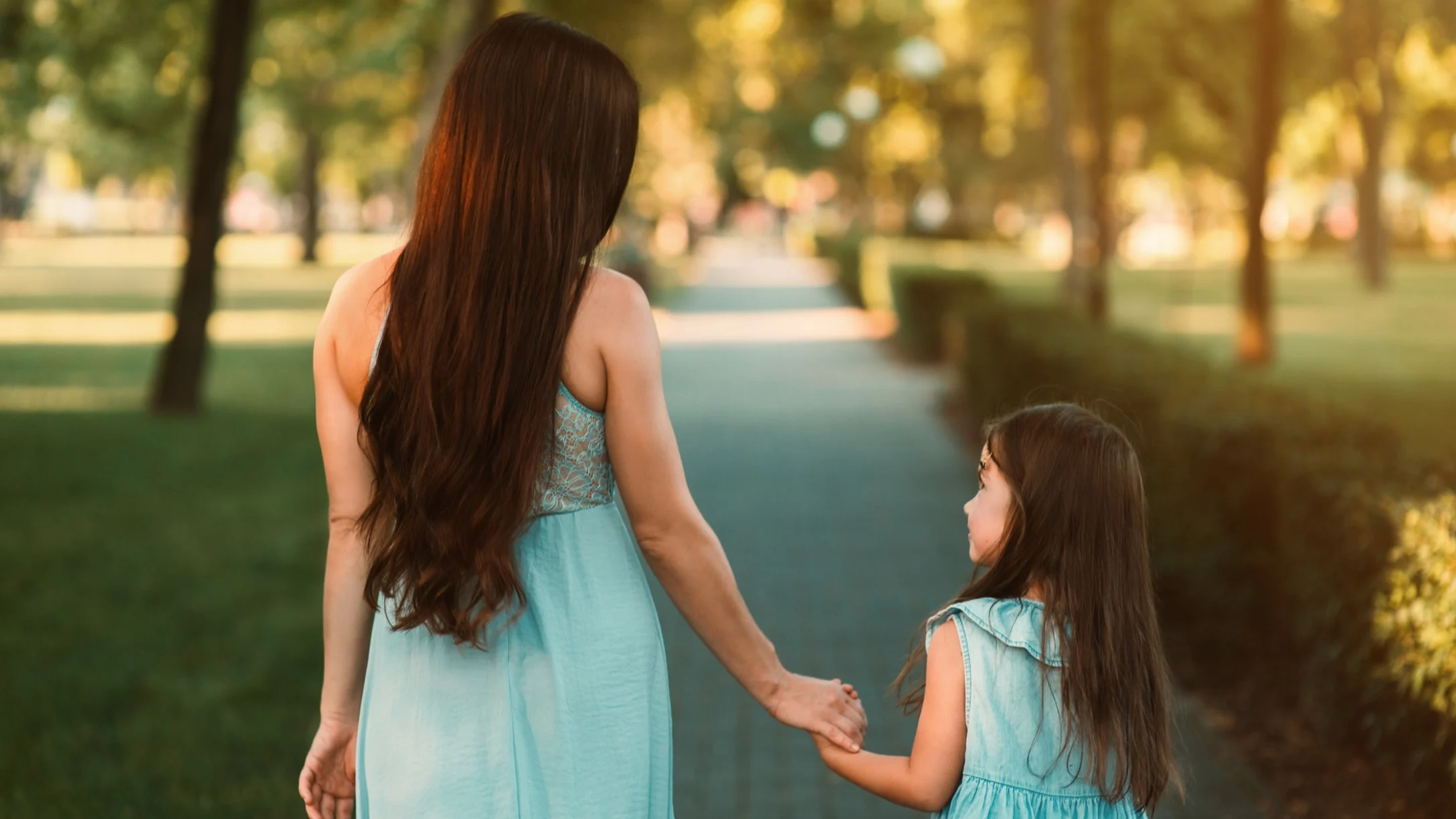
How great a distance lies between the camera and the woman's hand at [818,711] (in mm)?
2418

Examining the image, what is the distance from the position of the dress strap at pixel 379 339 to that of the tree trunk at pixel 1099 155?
17.8 meters

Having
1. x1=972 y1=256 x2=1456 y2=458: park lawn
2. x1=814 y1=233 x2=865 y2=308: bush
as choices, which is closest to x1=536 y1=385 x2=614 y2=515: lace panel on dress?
x1=972 y1=256 x2=1456 y2=458: park lawn

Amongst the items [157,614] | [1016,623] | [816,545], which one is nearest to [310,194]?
[816,545]

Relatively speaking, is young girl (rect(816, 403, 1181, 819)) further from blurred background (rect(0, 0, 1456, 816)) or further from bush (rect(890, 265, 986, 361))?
bush (rect(890, 265, 986, 361))

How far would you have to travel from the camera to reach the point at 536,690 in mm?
2174

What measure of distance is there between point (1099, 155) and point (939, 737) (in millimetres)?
20374

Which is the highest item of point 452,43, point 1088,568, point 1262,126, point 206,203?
point 452,43

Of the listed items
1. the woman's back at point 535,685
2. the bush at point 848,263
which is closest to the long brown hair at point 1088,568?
the woman's back at point 535,685

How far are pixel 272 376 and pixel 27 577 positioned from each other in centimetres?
1054

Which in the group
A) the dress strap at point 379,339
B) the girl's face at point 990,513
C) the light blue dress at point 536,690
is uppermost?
the dress strap at point 379,339

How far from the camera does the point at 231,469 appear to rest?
11.6 meters

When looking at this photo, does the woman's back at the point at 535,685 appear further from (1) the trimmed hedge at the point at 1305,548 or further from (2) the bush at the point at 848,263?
(2) the bush at the point at 848,263

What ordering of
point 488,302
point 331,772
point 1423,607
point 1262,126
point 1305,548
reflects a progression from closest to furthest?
point 488,302, point 331,772, point 1423,607, point 1305,548, point 1262,126

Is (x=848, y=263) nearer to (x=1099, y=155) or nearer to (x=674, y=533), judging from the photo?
(x=1099, y=155)
